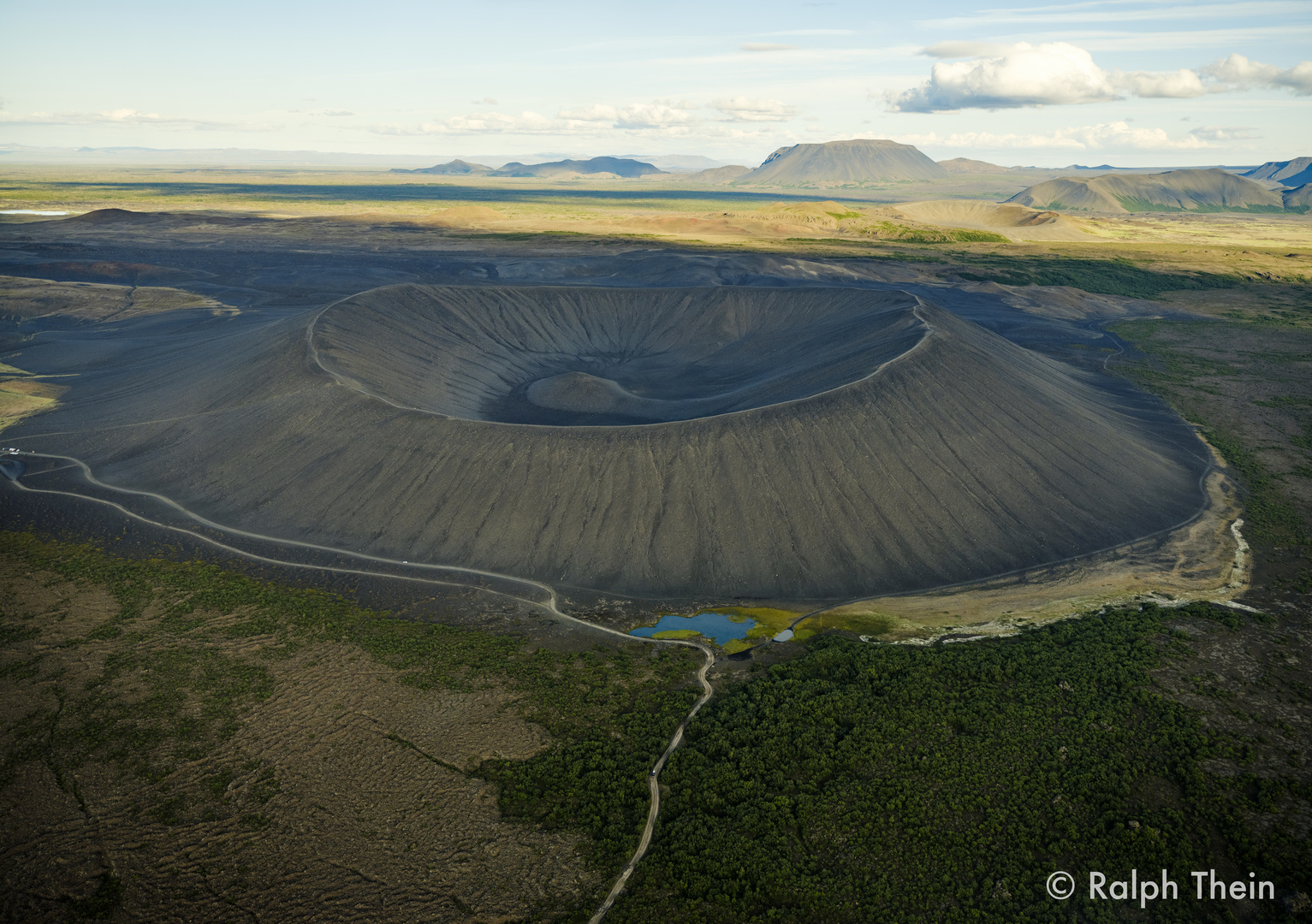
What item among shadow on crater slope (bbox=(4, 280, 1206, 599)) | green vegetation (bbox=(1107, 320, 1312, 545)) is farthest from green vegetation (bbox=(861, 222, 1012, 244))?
shadow on crater slope (bbox=(4, 280, 1206, 599))

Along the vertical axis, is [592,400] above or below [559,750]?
above

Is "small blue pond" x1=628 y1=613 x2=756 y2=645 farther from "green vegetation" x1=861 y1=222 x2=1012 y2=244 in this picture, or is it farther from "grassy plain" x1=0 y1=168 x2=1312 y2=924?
"green vegetation" x1=861 y1=222 x2=1012 y2=244

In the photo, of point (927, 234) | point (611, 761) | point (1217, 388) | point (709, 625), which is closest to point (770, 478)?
point (709, 625)

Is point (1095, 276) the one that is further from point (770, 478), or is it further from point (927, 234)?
point (770, 478)

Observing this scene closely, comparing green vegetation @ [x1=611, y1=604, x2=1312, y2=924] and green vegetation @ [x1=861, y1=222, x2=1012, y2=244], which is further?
green vegetation @ [x1=861, y1=222, x2=1012, y2=244]

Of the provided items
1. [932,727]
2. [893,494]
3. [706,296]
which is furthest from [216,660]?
[706,296]

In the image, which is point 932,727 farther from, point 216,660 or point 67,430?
point 67,430
